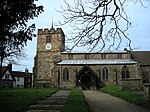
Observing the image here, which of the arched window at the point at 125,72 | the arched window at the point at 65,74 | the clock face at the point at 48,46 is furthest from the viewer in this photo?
the clock face at the point at 48,46

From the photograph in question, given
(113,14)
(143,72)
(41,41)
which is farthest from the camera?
(41,41)

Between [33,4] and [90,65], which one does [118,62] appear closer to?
[90,65]

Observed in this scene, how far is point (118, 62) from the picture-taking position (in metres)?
55.3

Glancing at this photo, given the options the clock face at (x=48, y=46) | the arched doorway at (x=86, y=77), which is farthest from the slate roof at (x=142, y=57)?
the clock face at (x=48, y=46)

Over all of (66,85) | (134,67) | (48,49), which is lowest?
(66,85)

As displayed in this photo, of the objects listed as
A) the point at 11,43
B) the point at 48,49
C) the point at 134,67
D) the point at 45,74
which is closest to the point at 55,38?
the point at 48,49

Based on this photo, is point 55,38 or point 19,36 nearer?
point 19,36

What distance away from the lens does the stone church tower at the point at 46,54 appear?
58906 mm

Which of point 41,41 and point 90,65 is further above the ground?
point 41,41

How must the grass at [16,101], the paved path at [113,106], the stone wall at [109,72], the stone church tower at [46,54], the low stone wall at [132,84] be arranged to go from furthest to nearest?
the stone church tower at [46,54] → the stone wall at [109,72] → the low stone wall at [132,84] → the paved path at [113,106] → the grass at [16,101]

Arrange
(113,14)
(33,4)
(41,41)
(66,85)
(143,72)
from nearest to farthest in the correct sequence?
(113,14) → (33,4) → (66,85) → (143,72) → (41,41)

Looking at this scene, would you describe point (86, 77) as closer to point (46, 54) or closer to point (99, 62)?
point (99, 62)

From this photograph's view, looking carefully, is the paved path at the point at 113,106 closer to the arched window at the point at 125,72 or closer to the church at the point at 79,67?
the church at the point at 79,67

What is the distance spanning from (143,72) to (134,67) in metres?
5.16
